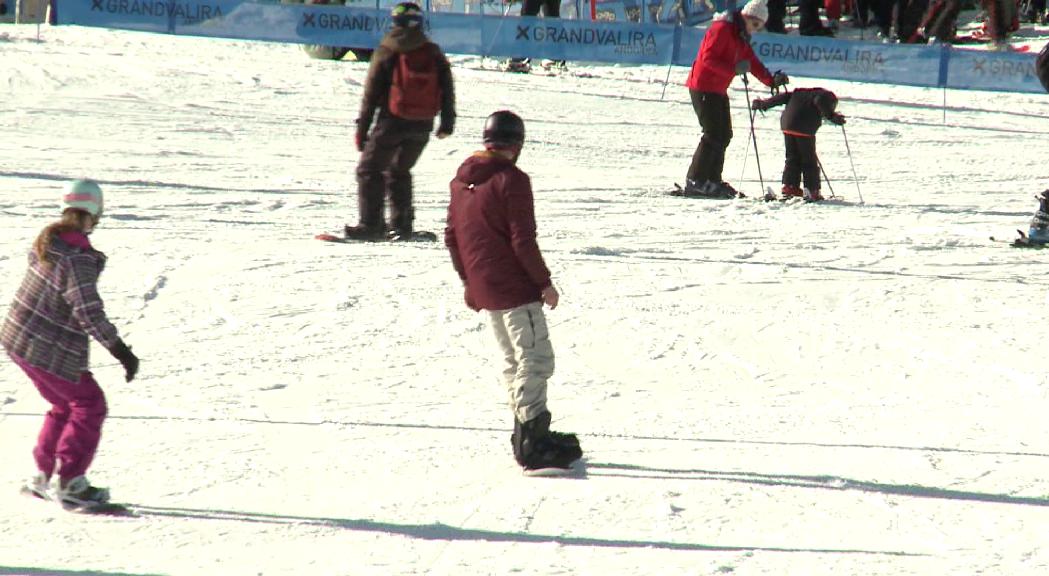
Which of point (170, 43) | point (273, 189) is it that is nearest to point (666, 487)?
point (273, 189)

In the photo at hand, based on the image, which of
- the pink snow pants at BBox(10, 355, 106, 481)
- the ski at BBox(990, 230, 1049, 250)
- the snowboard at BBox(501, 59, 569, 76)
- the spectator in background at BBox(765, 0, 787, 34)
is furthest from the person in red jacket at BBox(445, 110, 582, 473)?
the spectator in background at BBox(765, 0, 787, 34)

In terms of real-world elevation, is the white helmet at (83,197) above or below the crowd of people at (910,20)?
below

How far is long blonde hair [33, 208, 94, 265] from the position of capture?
4.66 metres

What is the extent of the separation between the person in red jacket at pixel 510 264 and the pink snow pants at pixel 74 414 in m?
1.39

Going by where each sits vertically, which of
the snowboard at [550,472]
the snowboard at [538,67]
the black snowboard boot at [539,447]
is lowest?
the snowboard at [550,472]

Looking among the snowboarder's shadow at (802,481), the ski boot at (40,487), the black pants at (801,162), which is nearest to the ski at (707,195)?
the black pants at (801,162)

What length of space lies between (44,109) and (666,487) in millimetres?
12347

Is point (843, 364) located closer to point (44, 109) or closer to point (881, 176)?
point (881, 176)

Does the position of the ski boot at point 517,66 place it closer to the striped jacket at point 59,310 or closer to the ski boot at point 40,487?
the ski boot at point 40,487

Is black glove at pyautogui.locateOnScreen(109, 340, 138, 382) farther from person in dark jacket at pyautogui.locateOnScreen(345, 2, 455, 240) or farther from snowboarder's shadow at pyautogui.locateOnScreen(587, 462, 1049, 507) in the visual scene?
person in dark jacket at pyautogui.locateOnScreen(345, 2, 455, 240)

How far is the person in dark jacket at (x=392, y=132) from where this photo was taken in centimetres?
903

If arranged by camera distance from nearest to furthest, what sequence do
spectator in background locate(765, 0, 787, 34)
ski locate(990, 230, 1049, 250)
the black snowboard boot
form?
the black snowboard boot < ski locate(990, 230, 1049, 250) < spectator in background locate(765, 0, 787, 34)

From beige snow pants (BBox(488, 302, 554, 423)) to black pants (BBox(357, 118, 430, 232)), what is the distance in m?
4.19

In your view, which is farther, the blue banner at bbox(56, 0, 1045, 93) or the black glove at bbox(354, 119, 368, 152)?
the blue banner at bbox(56, 0, 1045, 93)
